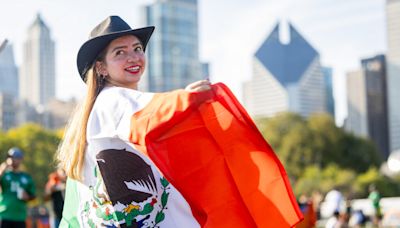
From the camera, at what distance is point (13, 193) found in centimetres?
932

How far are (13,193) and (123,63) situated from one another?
250 inches

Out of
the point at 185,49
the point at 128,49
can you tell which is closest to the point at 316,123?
the point at 128,49

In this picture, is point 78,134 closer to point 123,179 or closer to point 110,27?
point 123,179

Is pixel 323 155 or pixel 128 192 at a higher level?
pixel 128 192

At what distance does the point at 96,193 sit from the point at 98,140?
268 mm

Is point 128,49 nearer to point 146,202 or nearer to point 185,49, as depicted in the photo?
point 146,202

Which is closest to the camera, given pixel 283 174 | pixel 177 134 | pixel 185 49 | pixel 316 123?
pixel 177 134

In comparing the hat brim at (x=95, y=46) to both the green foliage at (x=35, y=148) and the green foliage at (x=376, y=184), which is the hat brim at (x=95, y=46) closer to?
the green foliage at (x=35, y=148)

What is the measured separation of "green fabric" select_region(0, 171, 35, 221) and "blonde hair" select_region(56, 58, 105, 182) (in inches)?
236

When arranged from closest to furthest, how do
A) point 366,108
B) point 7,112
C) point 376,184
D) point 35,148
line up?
point 35,148 → point 376,184 → point 7,112 → point 366,108

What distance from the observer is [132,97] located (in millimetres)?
3184

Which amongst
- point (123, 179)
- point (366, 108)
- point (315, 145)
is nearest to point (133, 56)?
point (123, 179)

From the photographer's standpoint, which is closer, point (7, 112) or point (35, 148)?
point (35, 148)

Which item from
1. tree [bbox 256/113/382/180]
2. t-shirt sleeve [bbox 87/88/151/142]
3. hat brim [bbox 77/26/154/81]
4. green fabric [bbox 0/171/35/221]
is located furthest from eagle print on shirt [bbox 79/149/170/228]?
tree [bbox 256/113/382/180]
